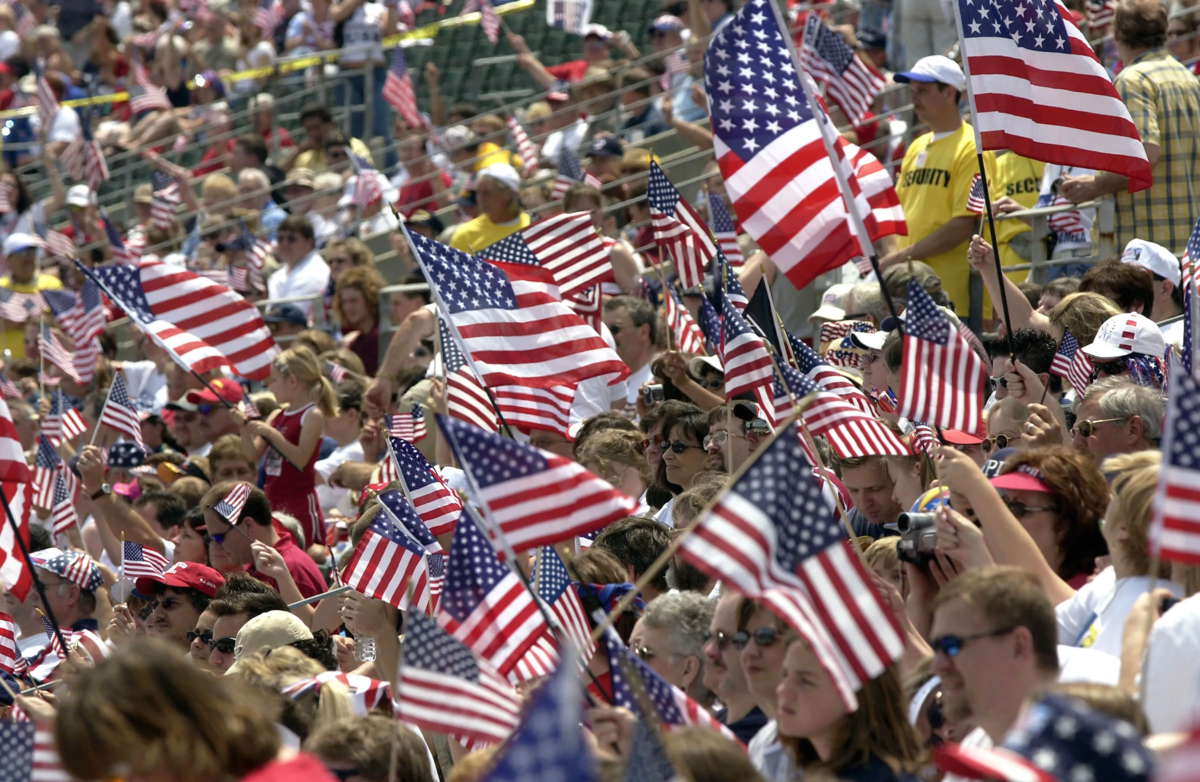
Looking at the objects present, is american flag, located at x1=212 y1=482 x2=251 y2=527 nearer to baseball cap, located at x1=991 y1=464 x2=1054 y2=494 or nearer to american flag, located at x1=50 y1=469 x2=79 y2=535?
american flag, located at x1=50 y1=469 x2=79 y2=535

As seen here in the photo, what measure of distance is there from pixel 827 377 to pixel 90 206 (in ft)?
45.0

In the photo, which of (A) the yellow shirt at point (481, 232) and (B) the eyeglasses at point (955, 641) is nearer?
(B) the eyeglasses at point (955, 641)

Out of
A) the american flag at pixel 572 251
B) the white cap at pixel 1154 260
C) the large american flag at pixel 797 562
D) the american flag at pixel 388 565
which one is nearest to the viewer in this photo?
the large american flag at pixel 797 562

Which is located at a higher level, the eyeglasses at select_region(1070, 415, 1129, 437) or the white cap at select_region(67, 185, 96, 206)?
the eyeglasses at select_region(1070, 415, 1129, 437)

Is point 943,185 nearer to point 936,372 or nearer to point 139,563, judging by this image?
point 936,372

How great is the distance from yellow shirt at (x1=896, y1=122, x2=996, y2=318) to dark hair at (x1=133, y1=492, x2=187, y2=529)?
15.3ft

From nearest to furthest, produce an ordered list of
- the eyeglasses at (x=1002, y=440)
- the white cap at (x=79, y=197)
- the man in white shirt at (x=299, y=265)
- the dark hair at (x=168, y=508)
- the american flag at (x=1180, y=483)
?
the american flag at (x=1180, y=483), the eyeglasses at (x=1002, y=440), the dark hair at (x=168, y=508), the man in white shirt at (x=299, y=265), the white cap at (x=79, y=197)

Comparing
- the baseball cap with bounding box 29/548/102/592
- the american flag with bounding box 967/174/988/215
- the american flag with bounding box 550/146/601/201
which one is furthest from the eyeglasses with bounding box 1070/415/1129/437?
the american flag with bounding box 550/146/601/201

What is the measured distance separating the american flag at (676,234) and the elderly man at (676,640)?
16.5 feet

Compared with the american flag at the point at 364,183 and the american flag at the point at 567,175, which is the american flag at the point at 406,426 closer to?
the american flag at the point at 567,175

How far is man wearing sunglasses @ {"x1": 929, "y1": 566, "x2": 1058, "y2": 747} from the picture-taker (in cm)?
415

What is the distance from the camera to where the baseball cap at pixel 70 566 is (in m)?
9.68

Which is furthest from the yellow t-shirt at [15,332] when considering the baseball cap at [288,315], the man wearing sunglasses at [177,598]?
the man wearing sunglasses at [177,598]

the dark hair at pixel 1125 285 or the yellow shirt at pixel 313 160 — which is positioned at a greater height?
the dark hair at pixel 1125 285
